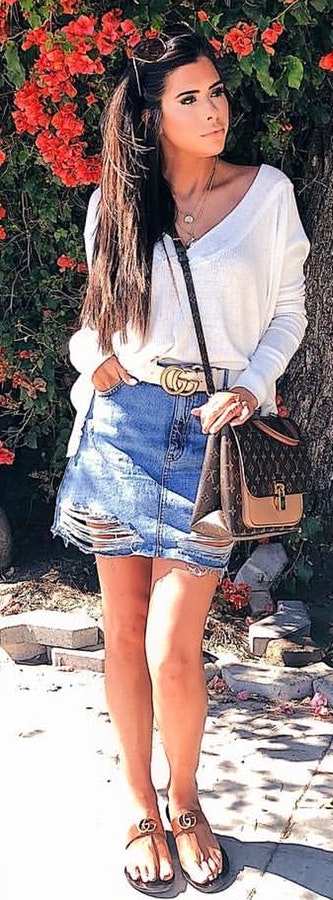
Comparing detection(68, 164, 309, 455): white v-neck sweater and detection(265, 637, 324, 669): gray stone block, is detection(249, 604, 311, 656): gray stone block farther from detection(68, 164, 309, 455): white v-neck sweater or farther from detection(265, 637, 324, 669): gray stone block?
detection(68, 164, 309, 455): white v-neck sweater

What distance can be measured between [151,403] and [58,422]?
2283 mm

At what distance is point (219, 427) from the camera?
2.82 metres

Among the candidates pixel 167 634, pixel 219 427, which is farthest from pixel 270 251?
pixel 167 634

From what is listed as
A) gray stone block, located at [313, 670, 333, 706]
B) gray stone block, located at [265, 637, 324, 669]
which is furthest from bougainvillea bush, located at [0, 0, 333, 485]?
gray stone block, located at [313, 670, 333, 706]

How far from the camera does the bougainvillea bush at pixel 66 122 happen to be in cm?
382

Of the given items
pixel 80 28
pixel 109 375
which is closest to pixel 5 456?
pixel 80 28

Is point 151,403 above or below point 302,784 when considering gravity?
above

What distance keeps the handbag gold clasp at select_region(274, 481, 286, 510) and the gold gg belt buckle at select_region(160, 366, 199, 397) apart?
28 cm

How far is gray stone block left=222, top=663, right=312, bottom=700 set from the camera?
166 inches

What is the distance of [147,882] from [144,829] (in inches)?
4.7

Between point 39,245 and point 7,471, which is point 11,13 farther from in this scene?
point 7,471

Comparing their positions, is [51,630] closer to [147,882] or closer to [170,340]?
[147,882]

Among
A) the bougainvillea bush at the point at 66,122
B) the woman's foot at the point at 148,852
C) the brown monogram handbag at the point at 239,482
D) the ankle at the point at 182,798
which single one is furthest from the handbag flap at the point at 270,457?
the bougainvillea bush at the point at 66,122

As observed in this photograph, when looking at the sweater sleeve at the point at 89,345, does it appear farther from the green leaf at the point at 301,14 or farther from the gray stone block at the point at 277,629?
the gray stone block at the point at 277,629
